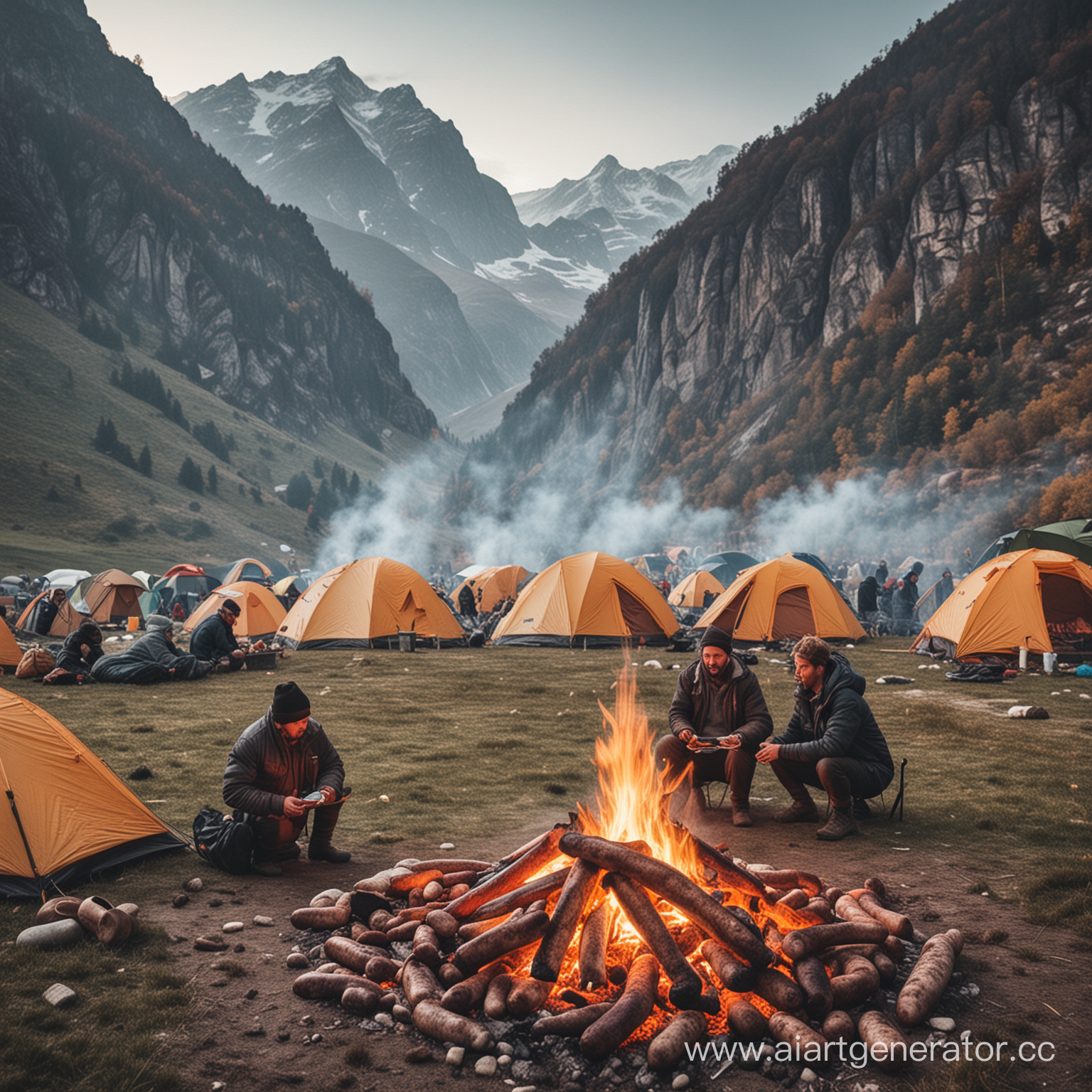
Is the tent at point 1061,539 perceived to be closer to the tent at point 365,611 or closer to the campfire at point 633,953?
the tent at point 365,611

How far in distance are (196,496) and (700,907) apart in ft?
350

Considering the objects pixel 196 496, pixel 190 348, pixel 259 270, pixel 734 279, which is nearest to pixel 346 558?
pixel 196 496

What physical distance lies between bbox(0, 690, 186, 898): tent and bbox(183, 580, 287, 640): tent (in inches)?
781

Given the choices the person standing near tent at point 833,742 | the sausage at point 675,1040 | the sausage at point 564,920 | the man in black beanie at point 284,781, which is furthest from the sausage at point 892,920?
the man in black beanie at point 284,781

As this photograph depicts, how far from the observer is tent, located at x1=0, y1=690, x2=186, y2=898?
18.1 feet

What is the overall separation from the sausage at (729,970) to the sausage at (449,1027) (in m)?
1.23

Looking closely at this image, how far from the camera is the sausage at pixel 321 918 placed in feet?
16.8

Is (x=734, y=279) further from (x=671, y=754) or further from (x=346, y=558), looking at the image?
(x=671, y=754)

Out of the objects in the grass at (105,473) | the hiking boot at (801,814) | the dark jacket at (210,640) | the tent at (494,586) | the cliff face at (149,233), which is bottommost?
the hiking boot at (801,814)

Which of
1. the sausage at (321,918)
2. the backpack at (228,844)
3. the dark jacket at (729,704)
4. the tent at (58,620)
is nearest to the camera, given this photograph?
the sausage at (321,918)

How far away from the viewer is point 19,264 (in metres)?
119

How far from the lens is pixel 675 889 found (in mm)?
4469

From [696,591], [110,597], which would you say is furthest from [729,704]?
[110,597]

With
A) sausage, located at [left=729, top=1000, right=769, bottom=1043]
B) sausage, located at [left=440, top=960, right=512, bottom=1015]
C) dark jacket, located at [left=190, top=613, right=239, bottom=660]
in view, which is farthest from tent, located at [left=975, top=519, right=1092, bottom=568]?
sausage, located at [left=440, top=960, right=512, bottom=1015]
